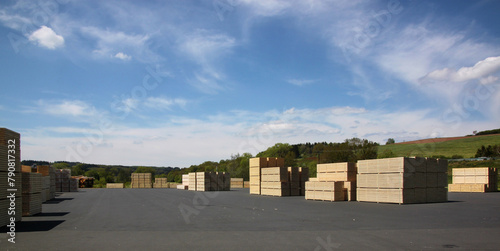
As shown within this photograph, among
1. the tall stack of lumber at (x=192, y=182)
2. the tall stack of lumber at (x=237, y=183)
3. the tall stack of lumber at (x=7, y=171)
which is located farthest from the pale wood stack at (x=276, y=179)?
the tall stack of lumber at (x=237, y=183)

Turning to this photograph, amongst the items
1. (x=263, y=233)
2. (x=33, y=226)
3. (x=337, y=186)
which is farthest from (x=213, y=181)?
(x=263, y=233)

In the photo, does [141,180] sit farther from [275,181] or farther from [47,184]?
[275,181]

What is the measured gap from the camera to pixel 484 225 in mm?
10211

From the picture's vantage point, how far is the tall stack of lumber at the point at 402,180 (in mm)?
18094

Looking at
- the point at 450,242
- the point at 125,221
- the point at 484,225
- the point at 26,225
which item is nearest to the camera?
the point at 450,242

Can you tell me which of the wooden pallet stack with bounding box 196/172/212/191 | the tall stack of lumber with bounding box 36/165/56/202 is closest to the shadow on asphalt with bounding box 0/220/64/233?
the tall stack of lumber with bounding box 36/165/56/202

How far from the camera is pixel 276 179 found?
2688 centimetres

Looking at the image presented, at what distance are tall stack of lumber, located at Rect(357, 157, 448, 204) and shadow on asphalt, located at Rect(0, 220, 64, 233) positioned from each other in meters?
14.4

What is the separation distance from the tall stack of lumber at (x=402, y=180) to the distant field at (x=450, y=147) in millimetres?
54818

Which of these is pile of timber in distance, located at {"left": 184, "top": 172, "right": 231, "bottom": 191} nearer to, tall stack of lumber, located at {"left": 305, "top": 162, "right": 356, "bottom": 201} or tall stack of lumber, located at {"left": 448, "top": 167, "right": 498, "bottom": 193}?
tall stack of lumber, located at {"left": 305, "top": 162, "right": 356, "bottom": 201}

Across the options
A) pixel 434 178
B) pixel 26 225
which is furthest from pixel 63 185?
pixel 434 178

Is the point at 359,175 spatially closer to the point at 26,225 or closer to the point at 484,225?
the point at 484,225

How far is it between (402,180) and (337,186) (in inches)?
148

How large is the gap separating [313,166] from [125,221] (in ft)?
188
